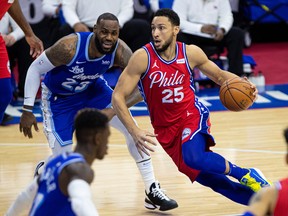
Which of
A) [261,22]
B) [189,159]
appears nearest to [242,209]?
[189,159]

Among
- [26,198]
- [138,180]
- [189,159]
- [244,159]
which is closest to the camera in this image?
[26,198]

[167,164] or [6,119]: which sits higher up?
[167,164]

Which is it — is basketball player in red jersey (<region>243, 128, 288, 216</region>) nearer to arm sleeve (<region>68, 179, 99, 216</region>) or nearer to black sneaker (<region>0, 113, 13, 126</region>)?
arm sleeve (<region>68, 179, 99, 216</region>)

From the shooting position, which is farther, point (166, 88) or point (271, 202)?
point (166, 88)

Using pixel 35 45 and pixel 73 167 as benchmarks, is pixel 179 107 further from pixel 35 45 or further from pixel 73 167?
pixel 73 167

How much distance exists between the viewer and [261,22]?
1342 centimetres

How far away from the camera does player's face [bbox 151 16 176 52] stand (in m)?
6.11

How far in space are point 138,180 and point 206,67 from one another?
1.50 meters

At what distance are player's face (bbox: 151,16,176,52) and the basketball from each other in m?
0.54

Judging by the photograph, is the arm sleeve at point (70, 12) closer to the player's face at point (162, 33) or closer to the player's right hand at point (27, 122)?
the player's right hand at point (27, 122)

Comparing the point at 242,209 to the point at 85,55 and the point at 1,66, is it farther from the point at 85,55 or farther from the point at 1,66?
the point at 1,66

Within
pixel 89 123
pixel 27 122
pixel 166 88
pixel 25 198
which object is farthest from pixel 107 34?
pixel 89 123

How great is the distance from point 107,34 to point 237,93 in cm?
108

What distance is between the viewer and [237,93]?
20.1ft
